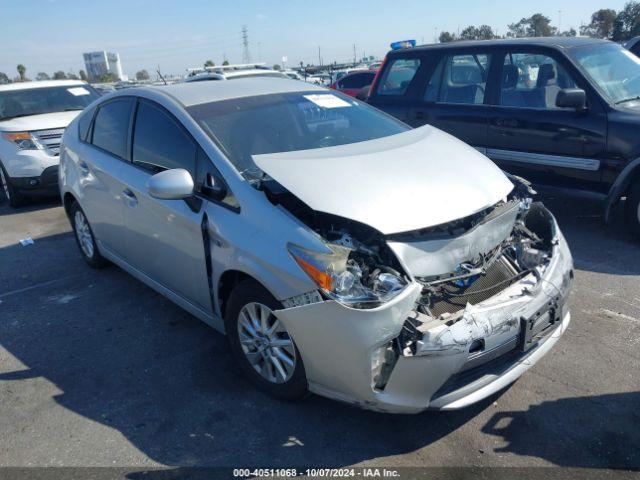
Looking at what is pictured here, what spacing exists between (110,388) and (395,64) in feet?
17.5

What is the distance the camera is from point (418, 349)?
251 cm

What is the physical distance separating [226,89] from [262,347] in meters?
2.04

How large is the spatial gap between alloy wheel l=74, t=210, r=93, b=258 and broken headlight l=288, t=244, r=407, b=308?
318cm

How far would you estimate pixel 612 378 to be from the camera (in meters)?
3.24

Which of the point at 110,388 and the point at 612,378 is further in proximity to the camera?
the point at 110,388

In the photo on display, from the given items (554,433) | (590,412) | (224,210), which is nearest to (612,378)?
(590,412)

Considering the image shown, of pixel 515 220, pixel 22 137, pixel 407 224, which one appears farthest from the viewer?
pixel 22 137

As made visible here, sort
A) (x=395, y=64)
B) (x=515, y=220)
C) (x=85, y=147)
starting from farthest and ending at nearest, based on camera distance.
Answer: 1. (x=395, y=64)
2. (x=85, y=147)
3. (x=515, y=220)

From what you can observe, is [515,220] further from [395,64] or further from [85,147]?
[395,64]

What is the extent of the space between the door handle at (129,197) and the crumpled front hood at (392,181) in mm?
1219

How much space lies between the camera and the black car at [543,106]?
5230 millimetres

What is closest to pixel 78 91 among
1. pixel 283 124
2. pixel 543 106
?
pixel 283 124

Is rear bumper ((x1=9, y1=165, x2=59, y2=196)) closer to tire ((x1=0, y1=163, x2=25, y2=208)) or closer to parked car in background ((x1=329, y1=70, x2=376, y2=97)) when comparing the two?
tire ((x1=0, y1=163, x2=25, y2=208))

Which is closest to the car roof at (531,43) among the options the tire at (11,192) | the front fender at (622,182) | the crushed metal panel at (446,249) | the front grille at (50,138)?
the front fender at (622,182)
